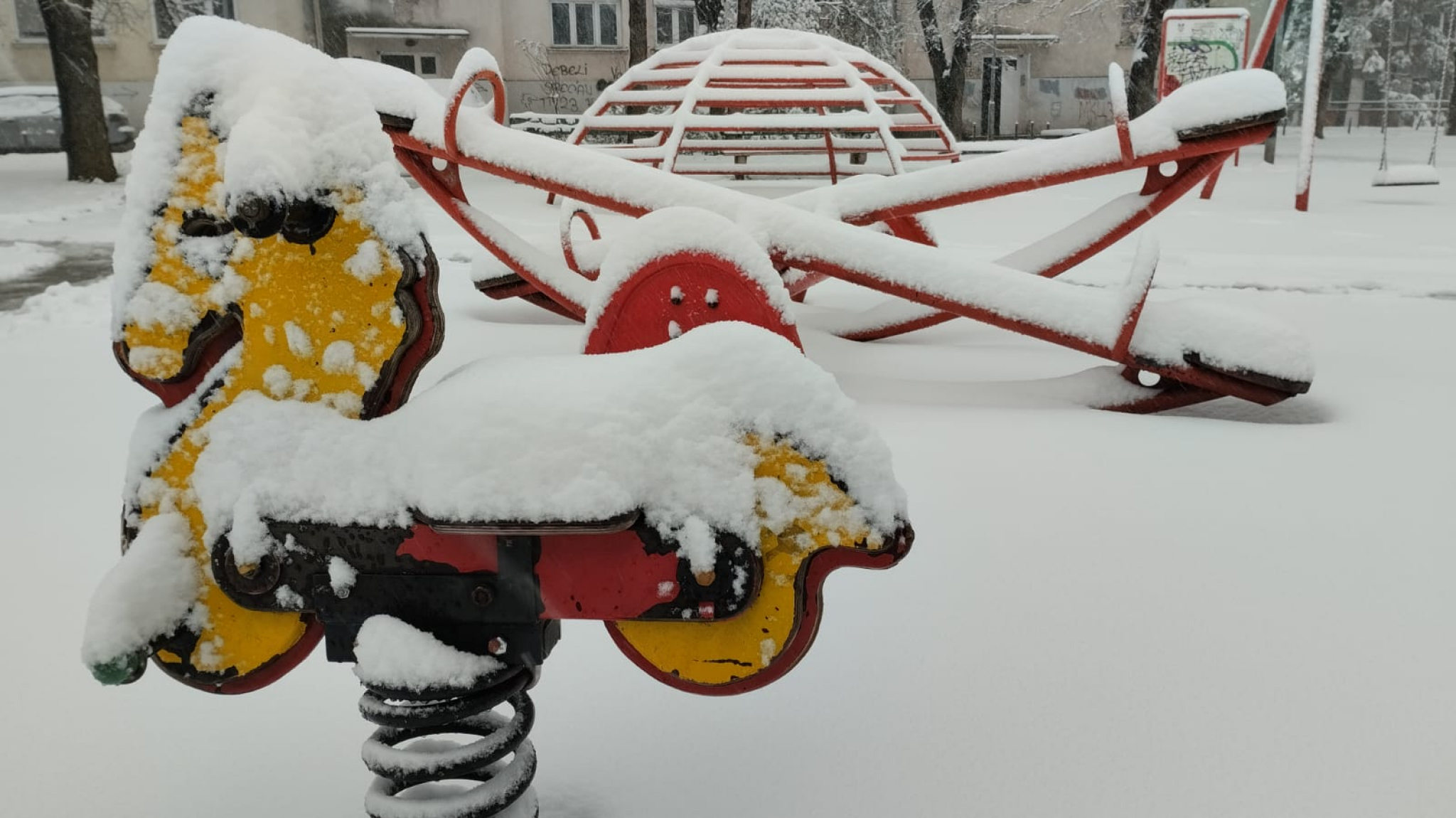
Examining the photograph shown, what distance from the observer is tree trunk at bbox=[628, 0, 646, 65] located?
945 cm

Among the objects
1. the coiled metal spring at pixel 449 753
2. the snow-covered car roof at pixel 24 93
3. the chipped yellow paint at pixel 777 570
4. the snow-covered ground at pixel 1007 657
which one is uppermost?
the snow-covered car roof at pixel 24 93

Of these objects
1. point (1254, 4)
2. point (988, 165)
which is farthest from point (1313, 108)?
point (988, 165)

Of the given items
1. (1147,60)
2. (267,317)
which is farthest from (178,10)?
(1147,60)

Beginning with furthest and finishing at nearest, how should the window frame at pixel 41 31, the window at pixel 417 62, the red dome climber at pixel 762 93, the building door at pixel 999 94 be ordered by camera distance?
1. the building door at pixel 999 94
2. the window at pixel 417 62
3. the window frame at pixel 41 31
4. the red dome climber at pixel 762 93

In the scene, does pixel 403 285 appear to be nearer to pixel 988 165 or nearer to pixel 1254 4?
pixel 988 165

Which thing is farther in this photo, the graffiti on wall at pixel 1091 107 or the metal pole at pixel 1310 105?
the graffiti on wall at pixel 1091 107

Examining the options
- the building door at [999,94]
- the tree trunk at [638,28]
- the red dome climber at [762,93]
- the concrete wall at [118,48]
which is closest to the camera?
the red dome climber at [762,93]

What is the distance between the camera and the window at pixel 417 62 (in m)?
8.86

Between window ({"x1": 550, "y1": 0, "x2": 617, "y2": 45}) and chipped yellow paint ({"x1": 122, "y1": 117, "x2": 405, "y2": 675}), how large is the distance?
11.4m

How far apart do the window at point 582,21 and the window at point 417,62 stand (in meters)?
1.93

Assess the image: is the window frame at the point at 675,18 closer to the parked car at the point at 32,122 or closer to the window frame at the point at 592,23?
the window frame at the point at 592,23

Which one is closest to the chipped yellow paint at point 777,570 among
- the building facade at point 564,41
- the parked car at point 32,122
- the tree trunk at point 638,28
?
the building facade at point 564,41

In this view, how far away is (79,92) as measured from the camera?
6.99m

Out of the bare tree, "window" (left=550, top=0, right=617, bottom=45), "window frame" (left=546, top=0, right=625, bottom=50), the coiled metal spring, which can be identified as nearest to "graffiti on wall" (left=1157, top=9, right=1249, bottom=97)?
the bare tree
